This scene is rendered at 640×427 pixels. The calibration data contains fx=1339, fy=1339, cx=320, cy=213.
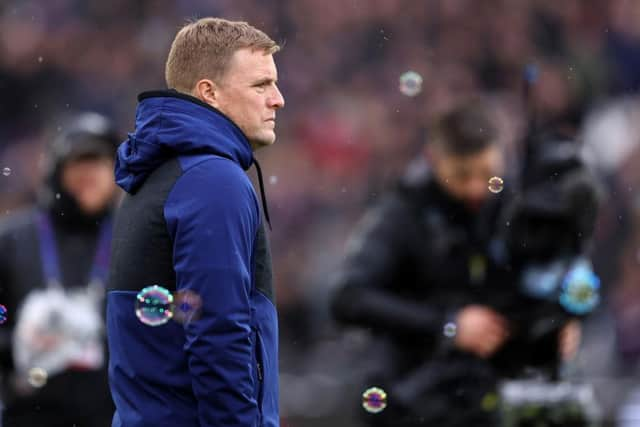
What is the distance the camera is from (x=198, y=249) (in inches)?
104

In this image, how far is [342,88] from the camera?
29.1 ft

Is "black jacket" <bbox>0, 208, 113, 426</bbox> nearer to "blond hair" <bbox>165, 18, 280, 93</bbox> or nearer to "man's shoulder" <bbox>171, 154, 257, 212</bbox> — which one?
"blond hair" <bbox>165, 18, 280, 93</bbox>

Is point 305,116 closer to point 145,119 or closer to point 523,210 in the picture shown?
point 523,210

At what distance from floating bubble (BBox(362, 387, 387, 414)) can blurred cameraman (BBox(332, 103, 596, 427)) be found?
0.07 meters

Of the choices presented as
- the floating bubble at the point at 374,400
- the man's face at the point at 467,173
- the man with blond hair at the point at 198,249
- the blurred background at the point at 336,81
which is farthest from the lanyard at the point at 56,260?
the blurred background at the point at 336,81

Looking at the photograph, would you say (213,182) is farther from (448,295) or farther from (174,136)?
(448,295)

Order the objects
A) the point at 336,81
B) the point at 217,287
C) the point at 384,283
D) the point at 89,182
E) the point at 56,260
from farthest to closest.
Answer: the point at 336,81, the point at 89,182, the point at 56,260, the point at 384,283, the point at 217,287

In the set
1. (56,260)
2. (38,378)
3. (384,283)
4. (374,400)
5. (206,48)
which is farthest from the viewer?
(56,260)

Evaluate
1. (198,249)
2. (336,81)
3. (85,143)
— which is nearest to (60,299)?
(85,143)

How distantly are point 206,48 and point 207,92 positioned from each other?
0.31 feet

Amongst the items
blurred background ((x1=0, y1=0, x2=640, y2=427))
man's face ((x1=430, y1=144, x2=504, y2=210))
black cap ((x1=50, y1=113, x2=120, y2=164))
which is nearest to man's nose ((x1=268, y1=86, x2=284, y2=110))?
man's face ((x1=430, y1=144, x2=504, y2=210))

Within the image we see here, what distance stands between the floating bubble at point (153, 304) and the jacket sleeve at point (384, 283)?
198 cm

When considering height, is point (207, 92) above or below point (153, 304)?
above

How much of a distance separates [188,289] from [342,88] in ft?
20.8
